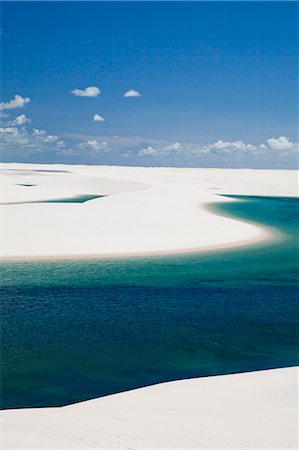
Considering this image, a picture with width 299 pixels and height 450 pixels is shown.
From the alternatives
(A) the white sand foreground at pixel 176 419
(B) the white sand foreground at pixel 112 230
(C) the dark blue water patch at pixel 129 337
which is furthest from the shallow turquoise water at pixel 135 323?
(B) the white sand foreground at pixel 112 230

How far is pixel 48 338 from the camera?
1291cm

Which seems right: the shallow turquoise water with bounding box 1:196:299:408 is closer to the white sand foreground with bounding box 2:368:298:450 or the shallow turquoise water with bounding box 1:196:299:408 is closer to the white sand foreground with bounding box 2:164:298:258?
the white sand foreground with bounding box 2:368:298:450

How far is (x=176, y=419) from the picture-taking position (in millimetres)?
7680

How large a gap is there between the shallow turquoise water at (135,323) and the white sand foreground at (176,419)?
1290 millimetres

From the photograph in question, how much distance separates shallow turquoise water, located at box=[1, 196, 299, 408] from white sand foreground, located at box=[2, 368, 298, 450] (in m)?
1.29

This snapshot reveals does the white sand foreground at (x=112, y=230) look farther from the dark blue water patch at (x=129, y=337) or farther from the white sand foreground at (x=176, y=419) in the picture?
the white sand foreground at (x=176, y=419)

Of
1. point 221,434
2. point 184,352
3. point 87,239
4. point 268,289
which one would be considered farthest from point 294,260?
point 221,434

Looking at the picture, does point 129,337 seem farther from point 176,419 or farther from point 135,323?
point 176,419

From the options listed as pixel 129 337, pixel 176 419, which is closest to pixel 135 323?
pixel 129 337

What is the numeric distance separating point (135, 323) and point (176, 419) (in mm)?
6512

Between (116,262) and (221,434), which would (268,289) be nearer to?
(116,262)

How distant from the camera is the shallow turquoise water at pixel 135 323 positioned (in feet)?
35.4

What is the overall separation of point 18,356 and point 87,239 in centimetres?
1485

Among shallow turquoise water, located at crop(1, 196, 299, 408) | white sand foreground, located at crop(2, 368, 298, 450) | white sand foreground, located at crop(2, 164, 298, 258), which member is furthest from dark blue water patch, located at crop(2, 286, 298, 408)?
white sand foreground, located at crop(2, 164, 298, 258)
